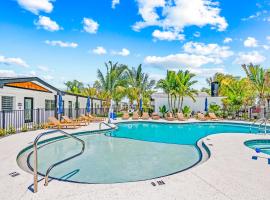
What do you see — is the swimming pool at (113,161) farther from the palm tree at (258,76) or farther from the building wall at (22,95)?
the palm tree at (258,76)

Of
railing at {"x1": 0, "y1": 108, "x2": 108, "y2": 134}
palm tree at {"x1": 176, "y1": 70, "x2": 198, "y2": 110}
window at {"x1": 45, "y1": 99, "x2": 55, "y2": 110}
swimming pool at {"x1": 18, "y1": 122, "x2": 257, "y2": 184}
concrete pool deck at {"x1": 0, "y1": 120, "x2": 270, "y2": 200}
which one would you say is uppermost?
palm tree at {"x1": 176, "y1": 70, "x2": 198, "y2": 110}

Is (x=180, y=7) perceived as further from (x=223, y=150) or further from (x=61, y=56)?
(x=61, y=56)

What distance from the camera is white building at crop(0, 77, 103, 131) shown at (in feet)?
39.7

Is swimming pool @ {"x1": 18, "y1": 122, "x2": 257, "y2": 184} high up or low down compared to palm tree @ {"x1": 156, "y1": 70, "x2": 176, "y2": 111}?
down

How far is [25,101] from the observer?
568 inches

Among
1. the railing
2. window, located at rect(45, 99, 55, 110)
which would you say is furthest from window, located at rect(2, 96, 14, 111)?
window, located at rect(45, 99, 55, 110)

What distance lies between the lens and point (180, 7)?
13688mm

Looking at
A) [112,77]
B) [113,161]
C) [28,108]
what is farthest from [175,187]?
[112,77]

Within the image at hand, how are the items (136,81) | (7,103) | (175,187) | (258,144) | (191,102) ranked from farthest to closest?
(191,102) → (136,81) → (7,103) → (258,144) → (175,187)

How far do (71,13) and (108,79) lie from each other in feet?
34.4

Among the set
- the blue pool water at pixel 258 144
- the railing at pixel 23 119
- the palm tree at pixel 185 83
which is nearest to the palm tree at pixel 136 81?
the palm tree at pixel 185 83

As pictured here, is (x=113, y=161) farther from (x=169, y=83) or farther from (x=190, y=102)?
(x=190, y=102)

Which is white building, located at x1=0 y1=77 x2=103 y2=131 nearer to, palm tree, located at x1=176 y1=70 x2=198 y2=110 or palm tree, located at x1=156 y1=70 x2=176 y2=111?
palm tree, located at x1=156 y1=70 x2=176 y2=111

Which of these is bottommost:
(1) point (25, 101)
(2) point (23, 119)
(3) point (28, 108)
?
(2) point (23, 119)
